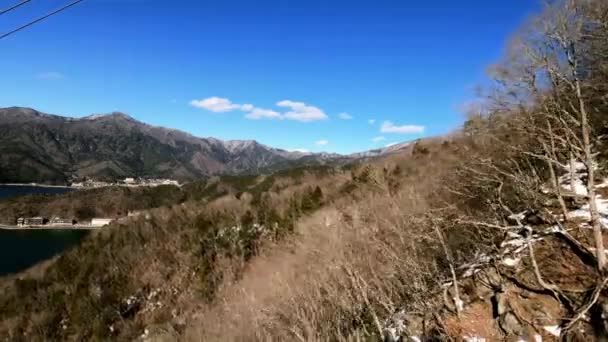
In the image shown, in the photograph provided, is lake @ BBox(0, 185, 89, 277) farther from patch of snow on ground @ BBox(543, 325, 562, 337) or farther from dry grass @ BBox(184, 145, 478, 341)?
patch of snow on ground @ BBox(543, 325, 562, 337)

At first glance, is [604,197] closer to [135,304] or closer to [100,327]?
[100,327]

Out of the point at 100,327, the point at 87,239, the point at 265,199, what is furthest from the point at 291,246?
the point at 87,239

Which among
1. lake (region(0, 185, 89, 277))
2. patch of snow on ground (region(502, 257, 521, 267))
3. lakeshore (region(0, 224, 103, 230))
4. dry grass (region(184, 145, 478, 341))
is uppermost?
patch of snow on ground (region(502, 257, 521, 267))

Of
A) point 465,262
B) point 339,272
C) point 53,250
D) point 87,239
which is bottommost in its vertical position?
point 53,250

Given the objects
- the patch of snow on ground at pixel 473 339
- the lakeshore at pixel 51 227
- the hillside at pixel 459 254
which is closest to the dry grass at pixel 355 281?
the hillside at pixel 459 254

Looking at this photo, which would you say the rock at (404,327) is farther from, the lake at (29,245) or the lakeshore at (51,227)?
the lakeshore at (51,227)

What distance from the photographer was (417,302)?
952 centimetres

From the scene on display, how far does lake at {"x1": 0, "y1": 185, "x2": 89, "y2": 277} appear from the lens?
94.8 m

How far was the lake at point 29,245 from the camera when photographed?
9478cm

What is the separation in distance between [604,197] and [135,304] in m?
50.1

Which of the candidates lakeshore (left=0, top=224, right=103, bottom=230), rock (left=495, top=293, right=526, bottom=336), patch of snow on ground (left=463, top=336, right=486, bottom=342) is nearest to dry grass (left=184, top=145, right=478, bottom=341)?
patch of snow on ground (left=463, top=336, right=486, bottom=342)

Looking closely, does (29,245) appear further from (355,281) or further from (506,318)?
(506,318)

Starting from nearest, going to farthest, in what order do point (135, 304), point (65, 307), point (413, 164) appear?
point (413, 164)
point (135, 304)
point (65, 307)

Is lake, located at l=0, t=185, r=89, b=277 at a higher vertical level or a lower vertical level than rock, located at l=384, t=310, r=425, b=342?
lower
